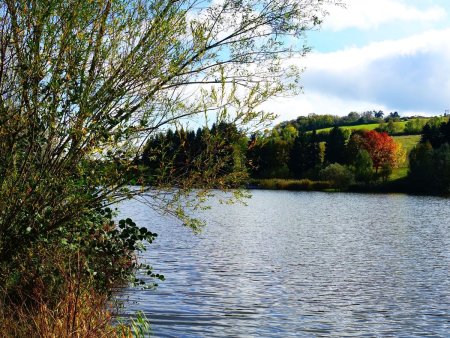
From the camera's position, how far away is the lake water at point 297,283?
16.4m

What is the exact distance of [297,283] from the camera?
22703 mm

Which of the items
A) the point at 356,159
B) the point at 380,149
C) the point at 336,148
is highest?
the point at 336,148

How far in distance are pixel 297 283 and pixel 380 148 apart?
11109 cm

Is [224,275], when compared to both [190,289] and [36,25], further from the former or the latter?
[36,25]

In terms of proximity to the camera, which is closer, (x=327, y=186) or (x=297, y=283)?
(x=297, y=283)

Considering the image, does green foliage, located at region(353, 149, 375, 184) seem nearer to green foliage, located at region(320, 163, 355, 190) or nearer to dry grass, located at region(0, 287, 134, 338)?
green foliage, located at region(320, 163, 355, 190)

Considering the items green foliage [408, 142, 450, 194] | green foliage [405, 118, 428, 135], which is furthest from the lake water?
green foliage [405, 118, 428, 135]

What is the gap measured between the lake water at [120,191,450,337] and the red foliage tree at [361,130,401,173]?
84.3 m

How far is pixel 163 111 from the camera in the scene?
34.5ft

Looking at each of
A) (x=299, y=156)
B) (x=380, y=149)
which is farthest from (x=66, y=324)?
(x=380, y=149)

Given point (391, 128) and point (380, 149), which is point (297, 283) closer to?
point (380, 149)

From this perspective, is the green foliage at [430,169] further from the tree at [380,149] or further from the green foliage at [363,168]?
the tree at [380,149]

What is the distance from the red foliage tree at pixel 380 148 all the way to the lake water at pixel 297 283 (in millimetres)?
84341

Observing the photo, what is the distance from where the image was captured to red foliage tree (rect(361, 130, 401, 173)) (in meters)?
127
